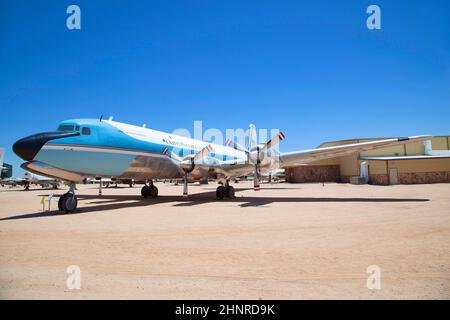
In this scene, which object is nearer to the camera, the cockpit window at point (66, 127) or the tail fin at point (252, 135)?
the cockpit window at point (66, 127)

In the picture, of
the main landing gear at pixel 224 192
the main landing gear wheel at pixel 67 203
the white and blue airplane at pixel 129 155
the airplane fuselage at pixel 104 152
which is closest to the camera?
the airplane fuselage at pixel 104 152

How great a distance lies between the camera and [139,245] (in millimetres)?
6430

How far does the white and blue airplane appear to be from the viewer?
11617 millimetres

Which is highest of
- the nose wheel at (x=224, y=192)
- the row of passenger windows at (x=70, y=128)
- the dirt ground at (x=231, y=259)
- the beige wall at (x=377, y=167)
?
the row of passenger windows at (x=70, y=128)

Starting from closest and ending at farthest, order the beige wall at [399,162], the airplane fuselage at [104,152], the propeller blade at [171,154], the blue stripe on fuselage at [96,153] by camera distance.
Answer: the airplane fuselage at [104,152] → the blue stripe on fuselage at [96,153] → the propeller blade at [171,154] → the beige wall at [399,162]

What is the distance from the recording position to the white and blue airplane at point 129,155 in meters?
11.6

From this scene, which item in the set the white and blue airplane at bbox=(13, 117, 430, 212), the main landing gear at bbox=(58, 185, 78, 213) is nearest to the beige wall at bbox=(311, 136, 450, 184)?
the white and blue airplane at bbox=(13, 117, 430, 212)

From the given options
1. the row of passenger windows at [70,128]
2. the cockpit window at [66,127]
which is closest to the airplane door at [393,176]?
the row of passenger windows at [70,128]

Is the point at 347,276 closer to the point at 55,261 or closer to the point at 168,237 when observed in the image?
the point at 168,237

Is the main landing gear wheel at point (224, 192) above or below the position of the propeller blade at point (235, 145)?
below

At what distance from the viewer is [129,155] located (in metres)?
14.8

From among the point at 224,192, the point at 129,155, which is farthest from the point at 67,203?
the point at 224,192

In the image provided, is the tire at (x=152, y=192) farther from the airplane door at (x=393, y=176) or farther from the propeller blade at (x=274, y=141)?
the airplane door at (x=393, y=176)
